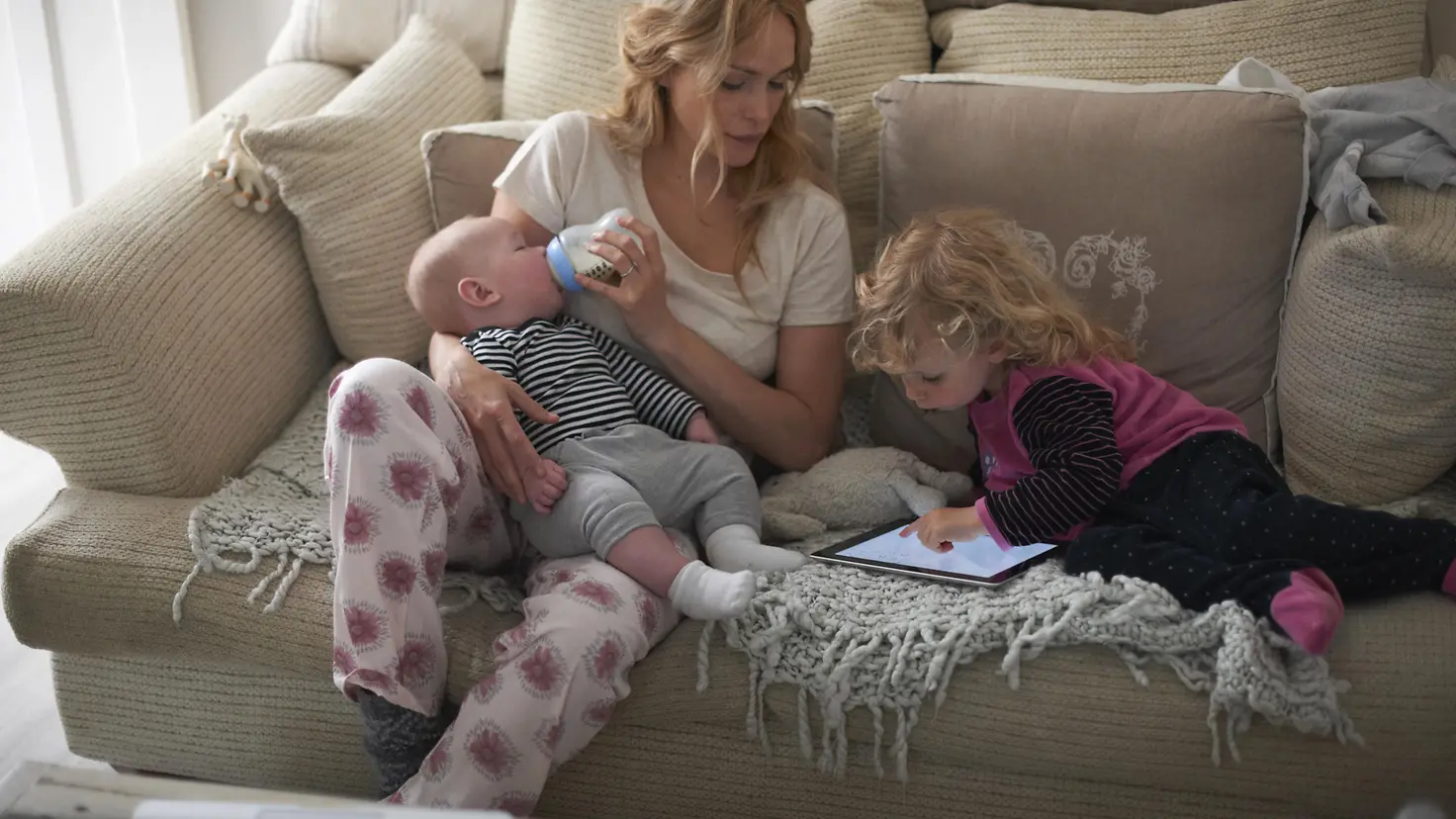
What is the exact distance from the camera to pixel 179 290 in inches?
63.1

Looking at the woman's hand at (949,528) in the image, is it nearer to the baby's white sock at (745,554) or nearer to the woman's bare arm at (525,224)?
the baby's white sock at (745,554)

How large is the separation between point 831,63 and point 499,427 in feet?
2.53

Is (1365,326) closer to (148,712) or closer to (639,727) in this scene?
(639,727)

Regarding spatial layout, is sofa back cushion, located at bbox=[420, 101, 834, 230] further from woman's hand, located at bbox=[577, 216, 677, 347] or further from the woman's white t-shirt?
woman's hand, located at bbox=[577, 216, 677, 347]

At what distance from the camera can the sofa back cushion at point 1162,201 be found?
161 centimetres

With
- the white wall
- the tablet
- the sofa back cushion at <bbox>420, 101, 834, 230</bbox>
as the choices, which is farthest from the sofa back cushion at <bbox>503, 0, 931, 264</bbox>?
the white wall

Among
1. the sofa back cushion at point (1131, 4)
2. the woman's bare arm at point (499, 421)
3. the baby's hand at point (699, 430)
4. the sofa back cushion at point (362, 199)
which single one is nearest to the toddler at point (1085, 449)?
the baby's hand at point (699, 430)

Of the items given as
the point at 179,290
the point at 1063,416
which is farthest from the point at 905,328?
the point at 179,290

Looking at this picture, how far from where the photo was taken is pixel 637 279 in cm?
156

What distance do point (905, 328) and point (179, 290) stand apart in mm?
905

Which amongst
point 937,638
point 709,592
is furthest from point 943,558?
point 709,592

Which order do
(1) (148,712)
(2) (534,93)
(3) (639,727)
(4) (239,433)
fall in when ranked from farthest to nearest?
(2) (534,93), (4) (239,433), (1) (148,712), (3) (639,727)

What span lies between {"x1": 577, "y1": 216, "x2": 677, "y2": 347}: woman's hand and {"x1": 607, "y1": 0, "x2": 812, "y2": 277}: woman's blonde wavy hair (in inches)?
4.9

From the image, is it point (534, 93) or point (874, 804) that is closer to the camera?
point (874, 804)
